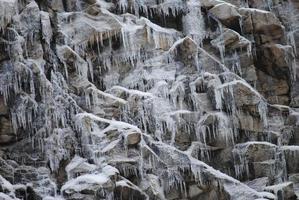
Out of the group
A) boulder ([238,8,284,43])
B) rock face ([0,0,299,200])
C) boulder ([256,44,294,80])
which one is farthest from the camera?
boulder ([238,8,284,43])

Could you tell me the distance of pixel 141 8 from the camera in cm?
2162

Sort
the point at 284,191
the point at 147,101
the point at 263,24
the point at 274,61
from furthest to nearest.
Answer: the point at 263,24 → the point at 274,61 → the point at 147,101 → the point at 284,191

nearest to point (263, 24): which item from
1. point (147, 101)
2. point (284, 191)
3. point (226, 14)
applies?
point (226, 14)

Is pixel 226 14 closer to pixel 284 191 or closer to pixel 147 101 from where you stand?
pixel 147 101

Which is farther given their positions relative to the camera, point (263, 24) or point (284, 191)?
point (263, 24)

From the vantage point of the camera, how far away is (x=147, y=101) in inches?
716

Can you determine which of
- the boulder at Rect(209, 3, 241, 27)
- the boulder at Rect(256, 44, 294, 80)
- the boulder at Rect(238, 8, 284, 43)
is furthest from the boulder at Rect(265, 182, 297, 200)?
the boulder at Rect(209, 3, 241, 27)

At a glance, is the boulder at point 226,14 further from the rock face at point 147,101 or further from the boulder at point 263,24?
the boulder at point 263,24

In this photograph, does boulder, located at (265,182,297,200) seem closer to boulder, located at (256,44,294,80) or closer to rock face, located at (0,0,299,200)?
rock face, located at (0,0,299,200)

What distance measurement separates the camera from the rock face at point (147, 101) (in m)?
16.2

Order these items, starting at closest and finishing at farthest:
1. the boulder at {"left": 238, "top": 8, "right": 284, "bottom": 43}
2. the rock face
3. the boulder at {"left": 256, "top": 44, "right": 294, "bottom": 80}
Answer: the rock face < the boulder at {"left": 256, "top": 44, "right": 294, "bottom": 80} < the boulder at {"left": 238, "top": 8, "right": 284, "bottom": 43}

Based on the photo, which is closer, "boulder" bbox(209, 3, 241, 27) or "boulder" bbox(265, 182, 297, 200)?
"boulder" bbox(265, 182, 297, 200)

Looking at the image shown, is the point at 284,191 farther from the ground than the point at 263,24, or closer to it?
closer to it

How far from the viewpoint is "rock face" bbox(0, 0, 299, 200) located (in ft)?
53.3
